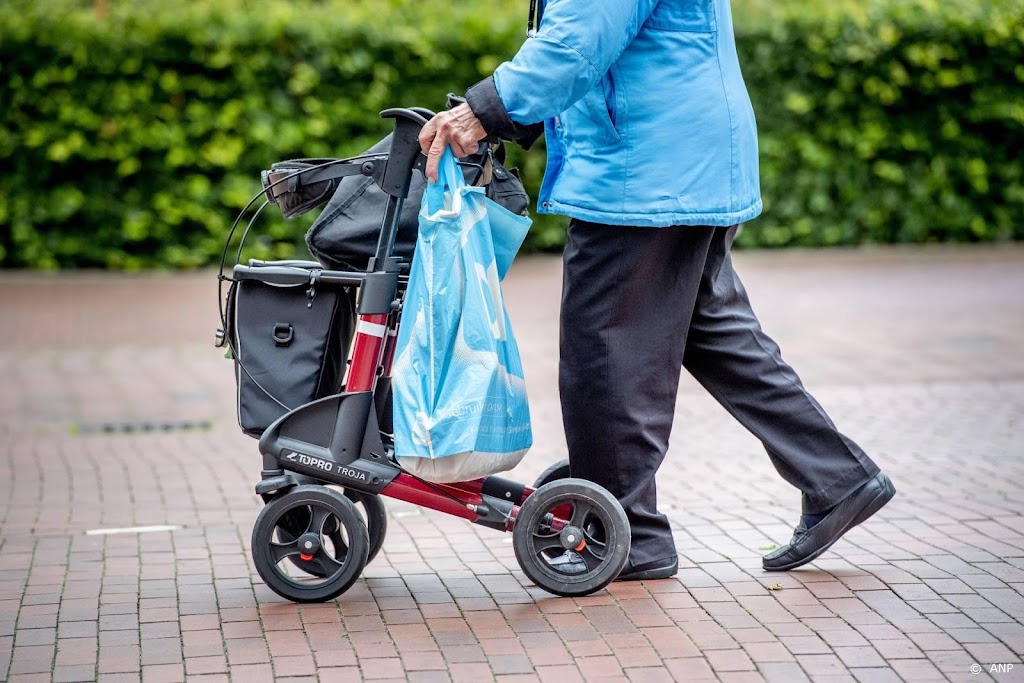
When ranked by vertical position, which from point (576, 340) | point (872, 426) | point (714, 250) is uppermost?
point (714, 250)

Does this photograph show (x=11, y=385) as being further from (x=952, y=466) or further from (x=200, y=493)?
(x=952, y=466)

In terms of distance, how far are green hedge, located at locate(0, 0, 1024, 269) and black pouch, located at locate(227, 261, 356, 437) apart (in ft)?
23.0

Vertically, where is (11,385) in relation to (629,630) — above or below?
below

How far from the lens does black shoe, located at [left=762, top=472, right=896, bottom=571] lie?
3.71 metres

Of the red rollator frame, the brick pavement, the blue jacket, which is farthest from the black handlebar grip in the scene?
the brick pavement

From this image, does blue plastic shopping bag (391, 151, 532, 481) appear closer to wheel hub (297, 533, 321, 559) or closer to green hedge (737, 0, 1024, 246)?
wheel hub (297, 533, 321, 559)

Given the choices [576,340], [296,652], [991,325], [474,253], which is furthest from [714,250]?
[991,325]

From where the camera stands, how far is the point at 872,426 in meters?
6.10

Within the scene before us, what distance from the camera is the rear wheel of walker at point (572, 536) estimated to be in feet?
11.4

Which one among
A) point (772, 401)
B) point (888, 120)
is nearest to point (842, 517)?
point (772, 401)

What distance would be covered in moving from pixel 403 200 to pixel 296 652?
3.77 ft

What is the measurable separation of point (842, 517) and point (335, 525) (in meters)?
1.39

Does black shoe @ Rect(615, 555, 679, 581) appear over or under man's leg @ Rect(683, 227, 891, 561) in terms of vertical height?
under

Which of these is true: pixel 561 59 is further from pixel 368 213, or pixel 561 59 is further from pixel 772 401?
pixel 772 401
